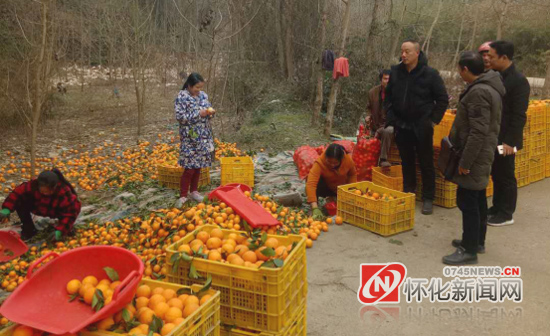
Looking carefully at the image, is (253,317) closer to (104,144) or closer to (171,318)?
(171,318)

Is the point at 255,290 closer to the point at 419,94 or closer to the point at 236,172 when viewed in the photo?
the point at 419,94

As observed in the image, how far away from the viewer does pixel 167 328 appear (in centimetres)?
213

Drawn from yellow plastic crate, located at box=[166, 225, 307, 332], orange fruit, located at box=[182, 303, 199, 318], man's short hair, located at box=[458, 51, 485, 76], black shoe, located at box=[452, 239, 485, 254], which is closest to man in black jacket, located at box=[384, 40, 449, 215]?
black shoe, located at box=[452, 239, 485, 254]

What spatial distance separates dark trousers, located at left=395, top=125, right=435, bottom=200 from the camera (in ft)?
17.5

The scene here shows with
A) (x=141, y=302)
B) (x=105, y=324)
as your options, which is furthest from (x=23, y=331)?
(x=141, y=302)

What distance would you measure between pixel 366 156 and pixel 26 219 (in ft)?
14.3

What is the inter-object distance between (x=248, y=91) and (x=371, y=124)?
29.4 feet

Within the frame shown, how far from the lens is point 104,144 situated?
10273 mm

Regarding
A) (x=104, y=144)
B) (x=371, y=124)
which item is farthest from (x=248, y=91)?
(x=371, y=124)

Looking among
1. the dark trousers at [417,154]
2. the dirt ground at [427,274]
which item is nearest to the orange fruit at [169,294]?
the dirt ground at [427,274]

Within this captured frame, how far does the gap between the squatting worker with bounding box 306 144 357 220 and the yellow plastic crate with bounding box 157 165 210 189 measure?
6.83 feet

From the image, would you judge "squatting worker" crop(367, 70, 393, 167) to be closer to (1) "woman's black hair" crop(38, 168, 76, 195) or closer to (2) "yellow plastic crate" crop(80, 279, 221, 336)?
(1) "woman's black hair" crop(38, 168, 76, 195)

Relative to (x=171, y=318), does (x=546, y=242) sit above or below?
below

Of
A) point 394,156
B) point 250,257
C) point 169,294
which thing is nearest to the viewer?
point 169,294
